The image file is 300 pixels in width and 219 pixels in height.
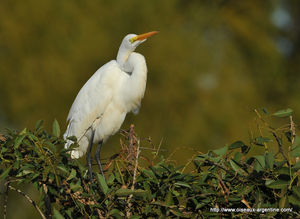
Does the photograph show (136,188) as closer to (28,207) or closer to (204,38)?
(28,207)

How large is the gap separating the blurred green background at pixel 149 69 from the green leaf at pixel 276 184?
3.98 m

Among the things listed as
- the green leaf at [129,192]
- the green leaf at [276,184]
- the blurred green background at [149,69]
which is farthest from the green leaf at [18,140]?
the blurred green background at [149,69]

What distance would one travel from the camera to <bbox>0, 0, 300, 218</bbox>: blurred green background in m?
5.85

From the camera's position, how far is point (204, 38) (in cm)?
711

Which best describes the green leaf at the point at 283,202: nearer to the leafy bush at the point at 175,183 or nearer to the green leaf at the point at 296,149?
the leafy bush at the point at 175,183

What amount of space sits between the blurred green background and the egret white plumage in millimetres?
2480

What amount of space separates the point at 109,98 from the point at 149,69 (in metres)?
3.34

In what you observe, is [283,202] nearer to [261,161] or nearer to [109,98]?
[261,161]

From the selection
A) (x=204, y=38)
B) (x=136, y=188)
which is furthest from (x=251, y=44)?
(x=136, y=188)

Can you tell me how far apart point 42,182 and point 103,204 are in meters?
0.20

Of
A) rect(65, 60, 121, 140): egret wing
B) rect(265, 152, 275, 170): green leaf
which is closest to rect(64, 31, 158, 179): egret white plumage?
rect(65, 60, 121, 140): egret wing

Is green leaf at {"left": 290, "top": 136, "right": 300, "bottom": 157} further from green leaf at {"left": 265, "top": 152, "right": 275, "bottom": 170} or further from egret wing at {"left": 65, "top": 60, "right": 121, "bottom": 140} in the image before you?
egret wing at {"left": 65, "top": 60, "right": 121, "bottom": 140}

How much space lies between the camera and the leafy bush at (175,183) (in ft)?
4.72

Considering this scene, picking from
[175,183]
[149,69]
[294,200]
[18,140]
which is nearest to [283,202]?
[294,200]
